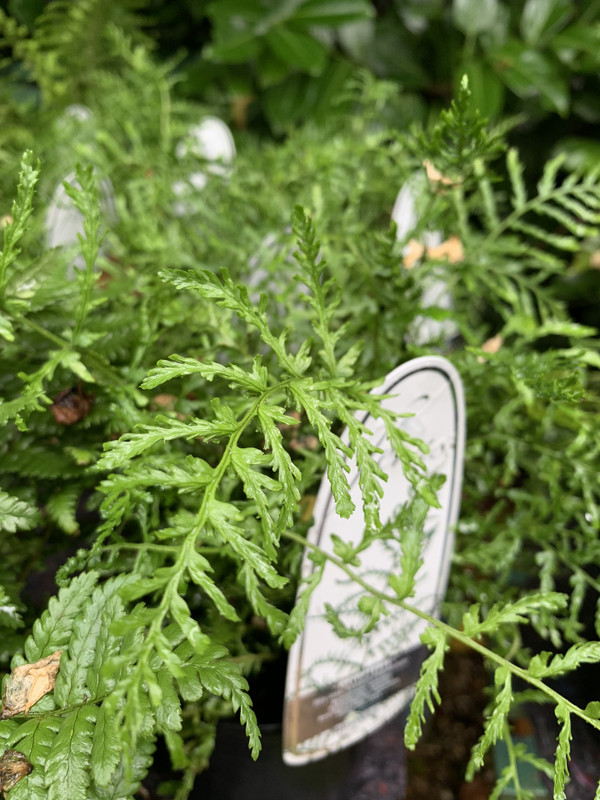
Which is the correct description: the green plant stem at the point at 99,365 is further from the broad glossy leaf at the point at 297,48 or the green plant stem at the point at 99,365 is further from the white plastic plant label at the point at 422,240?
the broad glossy leaf at the point at 297,48

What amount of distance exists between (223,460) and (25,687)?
0.52 feet

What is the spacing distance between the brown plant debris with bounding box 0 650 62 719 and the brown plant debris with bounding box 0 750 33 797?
19 mm

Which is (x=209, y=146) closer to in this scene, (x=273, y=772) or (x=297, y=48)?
(x=297, y=48)

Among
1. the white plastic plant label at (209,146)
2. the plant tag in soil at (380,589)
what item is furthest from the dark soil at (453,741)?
the white plastic plant label at (209,146)

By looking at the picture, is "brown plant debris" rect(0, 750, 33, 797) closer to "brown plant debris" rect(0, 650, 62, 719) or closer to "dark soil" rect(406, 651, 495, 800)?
"brown plant debris" rect(0, 650, 62, 719)

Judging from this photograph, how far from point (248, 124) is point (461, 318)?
1.08 m

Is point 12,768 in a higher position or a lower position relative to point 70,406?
lower

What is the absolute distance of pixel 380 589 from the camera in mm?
427

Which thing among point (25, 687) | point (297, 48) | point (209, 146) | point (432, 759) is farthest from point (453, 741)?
point (297, 48)

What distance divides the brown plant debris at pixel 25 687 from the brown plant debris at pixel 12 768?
19 millimetres

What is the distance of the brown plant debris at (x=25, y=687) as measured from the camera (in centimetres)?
29

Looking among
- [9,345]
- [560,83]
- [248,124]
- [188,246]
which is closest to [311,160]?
[188,246]

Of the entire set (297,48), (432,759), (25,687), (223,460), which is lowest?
(432,759)

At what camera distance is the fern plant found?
26cm
